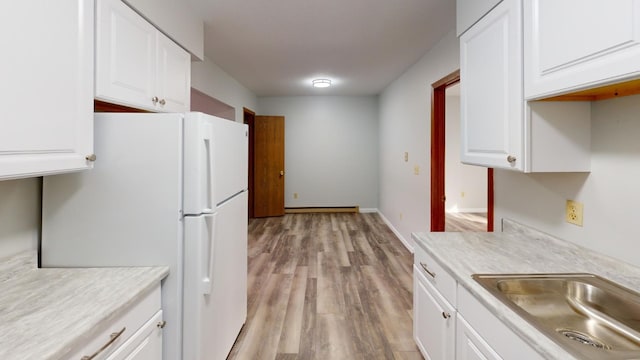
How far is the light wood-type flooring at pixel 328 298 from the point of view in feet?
7.30

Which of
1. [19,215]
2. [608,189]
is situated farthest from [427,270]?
[19,215]

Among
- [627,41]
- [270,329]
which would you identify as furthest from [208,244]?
[627,41]

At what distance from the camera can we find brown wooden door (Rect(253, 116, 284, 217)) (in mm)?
6527

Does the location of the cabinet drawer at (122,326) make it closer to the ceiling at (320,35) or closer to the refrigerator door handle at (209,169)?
the refrigerator door handle at (209,169)

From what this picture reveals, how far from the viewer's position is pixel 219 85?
14.1 ft

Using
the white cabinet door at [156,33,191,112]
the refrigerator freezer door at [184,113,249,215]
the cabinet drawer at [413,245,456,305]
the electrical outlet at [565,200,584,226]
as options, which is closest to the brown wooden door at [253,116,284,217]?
the white cabinet door at [156,33,191,112]

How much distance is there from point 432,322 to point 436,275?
0.29 meters

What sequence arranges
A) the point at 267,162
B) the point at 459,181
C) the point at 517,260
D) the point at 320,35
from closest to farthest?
1. the point at 517,260
2. the point at 320,35
3. the point at 267,162
4. the point at 459,181

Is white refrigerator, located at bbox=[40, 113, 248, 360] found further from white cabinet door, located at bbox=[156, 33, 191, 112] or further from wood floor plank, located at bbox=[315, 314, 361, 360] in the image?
wood floor plank, located at bbox=[315, 314, 361, 360]

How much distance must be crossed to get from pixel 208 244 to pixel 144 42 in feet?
3.95

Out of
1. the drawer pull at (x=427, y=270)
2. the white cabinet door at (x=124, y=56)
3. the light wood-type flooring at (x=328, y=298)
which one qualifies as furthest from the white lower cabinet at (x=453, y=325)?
the white cabinet door at (x=124, y=56)

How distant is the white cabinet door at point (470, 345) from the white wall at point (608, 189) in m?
0.72

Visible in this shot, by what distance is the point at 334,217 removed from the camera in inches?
259

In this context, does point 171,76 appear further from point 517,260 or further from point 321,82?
point 321,82
